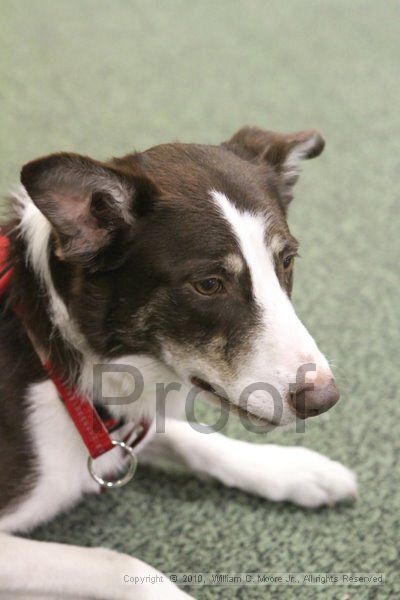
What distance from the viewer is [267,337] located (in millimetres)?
1575

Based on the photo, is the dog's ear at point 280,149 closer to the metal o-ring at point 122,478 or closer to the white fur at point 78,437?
the white fur at point 78,437

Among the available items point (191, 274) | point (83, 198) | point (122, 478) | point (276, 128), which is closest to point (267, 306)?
point (191, 274)

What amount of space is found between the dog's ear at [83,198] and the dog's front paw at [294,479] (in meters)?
0.84

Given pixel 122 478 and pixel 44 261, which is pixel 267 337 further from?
pixel 122 478

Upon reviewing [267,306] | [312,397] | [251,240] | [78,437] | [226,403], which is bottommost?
[78,437]

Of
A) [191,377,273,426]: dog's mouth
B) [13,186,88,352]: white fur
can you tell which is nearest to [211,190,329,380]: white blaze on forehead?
[191,377,273,426]: dog's mouth

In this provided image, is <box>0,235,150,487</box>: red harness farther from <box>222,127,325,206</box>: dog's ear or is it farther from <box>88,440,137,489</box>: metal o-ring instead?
<box>222,127,325,206</box>: dog's ear

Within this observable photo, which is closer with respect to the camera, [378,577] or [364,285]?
[378,577]

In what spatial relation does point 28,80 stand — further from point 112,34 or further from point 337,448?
point 337,448

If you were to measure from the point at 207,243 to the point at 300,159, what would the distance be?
0.52 metres

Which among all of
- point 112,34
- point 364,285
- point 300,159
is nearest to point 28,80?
point 112,34

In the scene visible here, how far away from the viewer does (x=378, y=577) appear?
191 cm

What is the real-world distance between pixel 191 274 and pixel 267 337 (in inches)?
8.1

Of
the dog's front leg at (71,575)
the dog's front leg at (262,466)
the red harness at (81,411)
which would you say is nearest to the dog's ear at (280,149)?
the red harness at (81,411)
